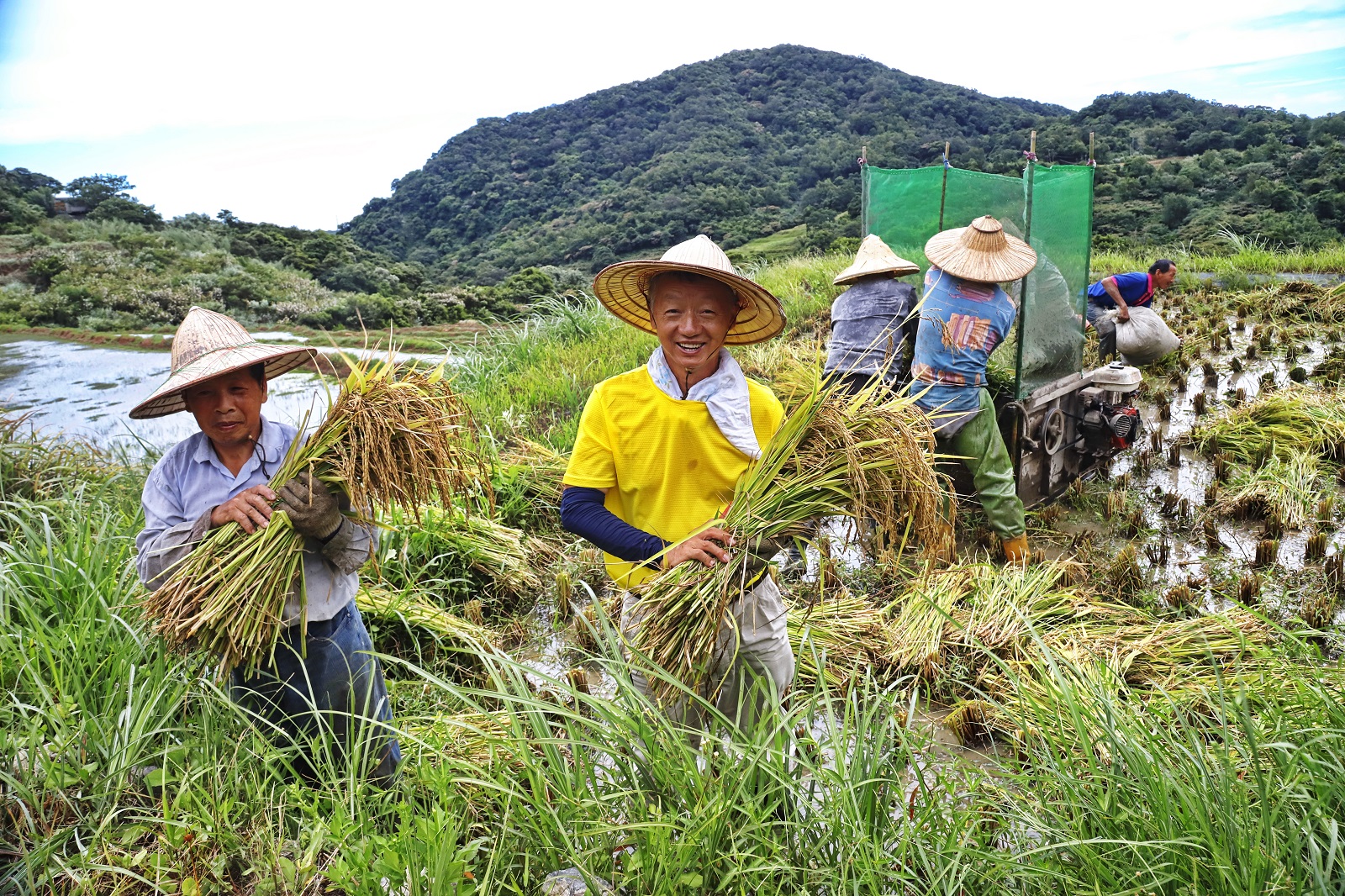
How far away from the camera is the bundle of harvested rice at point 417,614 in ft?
11.1

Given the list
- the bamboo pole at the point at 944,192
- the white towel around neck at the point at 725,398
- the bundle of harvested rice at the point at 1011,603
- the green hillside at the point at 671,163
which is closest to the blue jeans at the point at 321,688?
the white towel around neck at the point at 725,398

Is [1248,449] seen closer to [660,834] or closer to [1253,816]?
[1253,816]

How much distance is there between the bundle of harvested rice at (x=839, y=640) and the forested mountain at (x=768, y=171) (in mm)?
10443

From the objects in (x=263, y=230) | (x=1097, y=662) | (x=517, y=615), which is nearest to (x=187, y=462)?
(x=517, y=615)

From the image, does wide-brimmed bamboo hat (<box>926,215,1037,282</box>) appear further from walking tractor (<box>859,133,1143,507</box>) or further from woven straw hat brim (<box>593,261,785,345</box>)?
woven straw hat brim (<box>593,261,785,345</box>)

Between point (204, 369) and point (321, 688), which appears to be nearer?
point (204, 369)

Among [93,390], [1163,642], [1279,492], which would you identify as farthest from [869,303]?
[93,390]

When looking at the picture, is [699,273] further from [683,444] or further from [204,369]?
[204,369]

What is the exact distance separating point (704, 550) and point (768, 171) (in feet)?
90.0

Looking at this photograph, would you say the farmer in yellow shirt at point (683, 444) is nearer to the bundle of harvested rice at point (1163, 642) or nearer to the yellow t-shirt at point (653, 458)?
the yellow t-shirt at point (653, 458)

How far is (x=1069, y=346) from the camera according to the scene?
5.24m

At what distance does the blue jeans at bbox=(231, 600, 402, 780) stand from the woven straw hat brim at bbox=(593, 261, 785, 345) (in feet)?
3.77

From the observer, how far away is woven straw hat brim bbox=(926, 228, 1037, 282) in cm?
415

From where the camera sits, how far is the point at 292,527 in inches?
79.6
